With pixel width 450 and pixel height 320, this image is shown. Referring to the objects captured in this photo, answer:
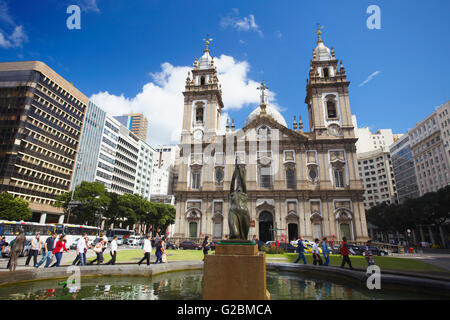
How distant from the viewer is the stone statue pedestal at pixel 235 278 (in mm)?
5840

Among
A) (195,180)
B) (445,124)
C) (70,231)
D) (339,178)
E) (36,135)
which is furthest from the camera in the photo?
(445,124)

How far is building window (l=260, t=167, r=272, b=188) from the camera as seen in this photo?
36.9m

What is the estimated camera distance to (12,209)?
35500mm

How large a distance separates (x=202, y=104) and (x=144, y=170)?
48037 mm

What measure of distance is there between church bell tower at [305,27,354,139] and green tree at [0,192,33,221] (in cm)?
4305

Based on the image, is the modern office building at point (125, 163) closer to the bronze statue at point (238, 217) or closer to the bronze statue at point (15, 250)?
the bronze statue at point (15, 250)

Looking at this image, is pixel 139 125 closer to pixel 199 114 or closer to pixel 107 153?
pixel 107 153

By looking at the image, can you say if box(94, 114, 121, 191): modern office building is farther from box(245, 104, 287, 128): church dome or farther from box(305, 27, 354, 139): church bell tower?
box(305, 27, 354, 139): church bell tower

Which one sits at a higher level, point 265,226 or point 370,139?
point 370,139

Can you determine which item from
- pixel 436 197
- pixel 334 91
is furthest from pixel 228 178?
pixel 436 197

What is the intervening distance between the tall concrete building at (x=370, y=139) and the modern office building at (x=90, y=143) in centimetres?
8999

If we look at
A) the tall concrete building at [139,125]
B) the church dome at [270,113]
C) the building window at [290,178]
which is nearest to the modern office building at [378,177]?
the church dome at [270,113]

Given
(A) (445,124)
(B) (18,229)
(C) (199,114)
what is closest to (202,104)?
(C) (199,114)

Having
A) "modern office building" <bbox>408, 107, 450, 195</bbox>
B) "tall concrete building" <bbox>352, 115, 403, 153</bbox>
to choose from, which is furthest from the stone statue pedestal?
"tall concrete building" <bbox>352, 115, 403, 153</bbox>
